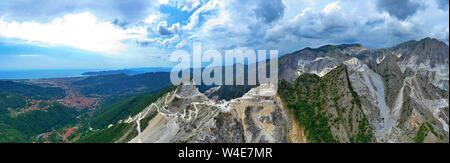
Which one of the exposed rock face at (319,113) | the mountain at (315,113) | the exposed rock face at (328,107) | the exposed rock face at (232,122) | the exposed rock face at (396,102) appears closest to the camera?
the exposed rock face at (232,122)

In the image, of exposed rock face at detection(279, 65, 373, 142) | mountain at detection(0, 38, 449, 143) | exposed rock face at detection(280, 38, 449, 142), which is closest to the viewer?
mountain at detection(0, 38, 449, 143)

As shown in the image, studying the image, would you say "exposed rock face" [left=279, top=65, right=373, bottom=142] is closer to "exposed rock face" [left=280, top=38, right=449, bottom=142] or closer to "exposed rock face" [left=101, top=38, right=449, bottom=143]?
"exposed rock face" [left=101, top=38, right=449, bottom=143]

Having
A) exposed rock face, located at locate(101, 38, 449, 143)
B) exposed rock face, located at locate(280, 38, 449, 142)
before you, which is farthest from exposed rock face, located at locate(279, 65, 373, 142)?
exposed rock face, located at locate(280, 38, 449, 142)

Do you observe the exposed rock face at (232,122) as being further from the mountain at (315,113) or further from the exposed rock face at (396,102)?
the exposed rock face at (396,102)

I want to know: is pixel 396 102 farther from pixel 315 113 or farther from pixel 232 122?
pixel 232 122

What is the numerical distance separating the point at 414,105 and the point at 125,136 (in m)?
55.9

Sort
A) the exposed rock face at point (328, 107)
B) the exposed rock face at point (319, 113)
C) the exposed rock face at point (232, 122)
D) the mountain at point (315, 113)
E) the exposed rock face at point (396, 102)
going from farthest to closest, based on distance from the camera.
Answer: the exposed rock face at point (396, 102) < the exposed rock face at point (328, 107) < the mountain at point (315, 113) < the exposed rock face at point (319, 113) < the exposed rock face at point (232, 122)

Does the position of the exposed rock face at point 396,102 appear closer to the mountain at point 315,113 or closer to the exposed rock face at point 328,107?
the mountain at point 315,113

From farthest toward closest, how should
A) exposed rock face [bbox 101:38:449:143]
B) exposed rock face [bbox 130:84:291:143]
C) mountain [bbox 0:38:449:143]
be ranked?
mountain [bbox 0:38:449:143] < exposed rock face [bbox 101:38:449:143] < exposed rock face [bbox 130:84:291:143]

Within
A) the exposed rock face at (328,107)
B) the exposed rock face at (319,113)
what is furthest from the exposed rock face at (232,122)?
the exposed rock face at (328,107)

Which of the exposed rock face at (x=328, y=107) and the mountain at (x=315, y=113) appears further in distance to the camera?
the exposed rock face at (x=328, y=107)
